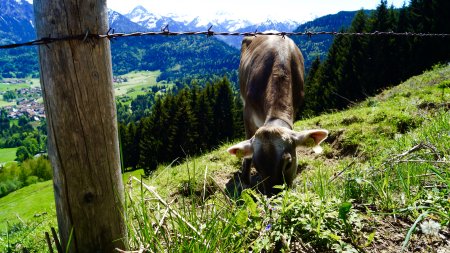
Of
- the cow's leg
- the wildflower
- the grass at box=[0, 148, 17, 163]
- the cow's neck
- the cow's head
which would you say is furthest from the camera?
the grass at box=[0, 148, 17, 163]

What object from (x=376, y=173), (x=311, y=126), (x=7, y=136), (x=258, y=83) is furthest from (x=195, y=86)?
(x=7, y=136)

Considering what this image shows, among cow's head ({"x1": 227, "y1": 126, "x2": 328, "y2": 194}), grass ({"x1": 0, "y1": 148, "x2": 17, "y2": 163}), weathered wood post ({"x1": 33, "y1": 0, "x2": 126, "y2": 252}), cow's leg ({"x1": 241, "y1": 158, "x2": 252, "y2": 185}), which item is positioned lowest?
grass ({"x1": 0, "y1": 148, "x2": 17, "y2": 163})

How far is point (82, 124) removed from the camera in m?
2.01

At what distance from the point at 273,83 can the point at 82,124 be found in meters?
4.81

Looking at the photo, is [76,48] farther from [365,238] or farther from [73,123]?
[365,238]

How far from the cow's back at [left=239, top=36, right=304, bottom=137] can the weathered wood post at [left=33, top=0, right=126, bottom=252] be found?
3.96 metres

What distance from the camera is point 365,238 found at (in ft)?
7.43

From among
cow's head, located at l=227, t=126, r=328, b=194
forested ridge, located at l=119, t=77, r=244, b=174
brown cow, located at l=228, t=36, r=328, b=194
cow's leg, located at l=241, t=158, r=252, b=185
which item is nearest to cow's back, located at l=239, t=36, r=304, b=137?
brown cow, located at l=228, t=36, r=328, b=194

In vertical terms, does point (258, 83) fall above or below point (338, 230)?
above

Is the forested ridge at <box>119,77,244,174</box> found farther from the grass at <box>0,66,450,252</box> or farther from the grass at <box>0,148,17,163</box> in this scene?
the grass at <box>0,148,17,163</box>

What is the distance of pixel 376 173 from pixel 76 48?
2.74 meters

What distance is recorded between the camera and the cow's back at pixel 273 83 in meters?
6.09

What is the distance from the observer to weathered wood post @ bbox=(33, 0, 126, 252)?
1.89 m

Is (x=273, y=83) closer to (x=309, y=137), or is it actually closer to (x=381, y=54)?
(x=309, y=137)
